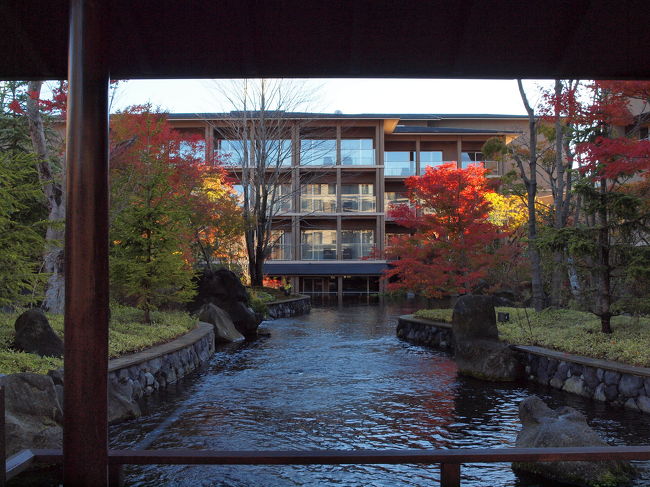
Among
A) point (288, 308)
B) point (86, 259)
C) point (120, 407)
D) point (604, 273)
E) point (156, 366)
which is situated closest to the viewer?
point (86, 259)

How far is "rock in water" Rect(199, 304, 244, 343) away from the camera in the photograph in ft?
55.9

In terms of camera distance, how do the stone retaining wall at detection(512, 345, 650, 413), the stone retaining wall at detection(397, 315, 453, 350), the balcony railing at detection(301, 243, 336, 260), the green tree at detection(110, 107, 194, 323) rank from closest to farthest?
1. the stone retaining wall at detection(512, 345, 650, 413)
2. the green tree at detection(110, 107, 194, 323)
3. the stone retaining wall at detection(397, 315, 453, 350)
4. the balcony railing at detection(301, 243, 336, 260)

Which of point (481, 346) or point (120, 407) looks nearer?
point (120, 407)

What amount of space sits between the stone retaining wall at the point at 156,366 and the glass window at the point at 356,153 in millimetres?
27431

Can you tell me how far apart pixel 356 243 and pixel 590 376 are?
31194 millimetres

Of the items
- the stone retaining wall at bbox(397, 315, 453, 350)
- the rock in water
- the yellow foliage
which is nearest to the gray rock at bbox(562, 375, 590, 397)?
the stone retaining wall at bbox(397, 315, 453, 350)

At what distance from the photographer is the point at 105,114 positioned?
360cm

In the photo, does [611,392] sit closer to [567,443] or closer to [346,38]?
[567,443]

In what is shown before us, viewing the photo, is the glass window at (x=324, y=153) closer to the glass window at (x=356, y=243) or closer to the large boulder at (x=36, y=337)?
the glass window at (x=356, y=243)

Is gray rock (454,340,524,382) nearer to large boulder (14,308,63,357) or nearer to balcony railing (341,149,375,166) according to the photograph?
large boulder (14,308,63,357)

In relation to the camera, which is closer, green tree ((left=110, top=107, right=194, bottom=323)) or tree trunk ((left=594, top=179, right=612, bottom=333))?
tree trunk ((left=594, top=179, right=612, bottom=333))

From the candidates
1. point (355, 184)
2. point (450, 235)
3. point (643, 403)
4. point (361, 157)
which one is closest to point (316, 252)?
point (355, 184)

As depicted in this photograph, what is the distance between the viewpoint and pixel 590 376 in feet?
31.6

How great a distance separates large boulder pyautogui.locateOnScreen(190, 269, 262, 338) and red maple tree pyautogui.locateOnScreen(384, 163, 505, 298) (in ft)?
16.5
